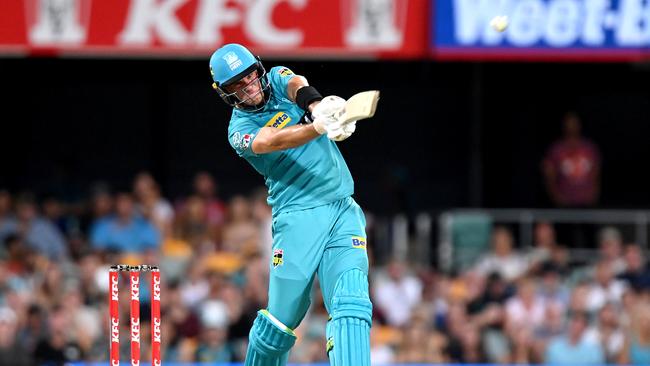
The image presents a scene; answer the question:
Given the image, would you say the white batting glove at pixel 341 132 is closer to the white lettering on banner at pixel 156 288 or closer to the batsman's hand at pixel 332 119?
the batsman's hand at pixel 332 119

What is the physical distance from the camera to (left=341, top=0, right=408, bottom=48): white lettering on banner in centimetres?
1348

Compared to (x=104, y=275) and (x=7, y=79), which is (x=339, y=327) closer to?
(x=104, y=275)

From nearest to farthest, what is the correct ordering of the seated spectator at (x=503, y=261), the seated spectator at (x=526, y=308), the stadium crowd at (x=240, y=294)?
the stadium crowd at (x=240, y=294) → the seated spectator at (x=526, y=308) → the seated spectator at (x=503, y=261)

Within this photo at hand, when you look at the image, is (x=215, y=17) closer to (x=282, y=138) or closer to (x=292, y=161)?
(x=292, y=161)

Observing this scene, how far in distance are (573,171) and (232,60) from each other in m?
9.02

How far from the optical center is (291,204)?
750cm

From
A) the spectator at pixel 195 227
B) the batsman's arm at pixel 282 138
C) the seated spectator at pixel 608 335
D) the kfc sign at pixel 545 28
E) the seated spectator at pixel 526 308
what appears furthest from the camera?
the spectator at pixel 195 227

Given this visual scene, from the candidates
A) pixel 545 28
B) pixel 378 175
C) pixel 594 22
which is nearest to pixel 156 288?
pixel 545 28

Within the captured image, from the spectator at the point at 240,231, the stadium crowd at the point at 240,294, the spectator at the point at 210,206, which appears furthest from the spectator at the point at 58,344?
the spectator at the point at 210,206

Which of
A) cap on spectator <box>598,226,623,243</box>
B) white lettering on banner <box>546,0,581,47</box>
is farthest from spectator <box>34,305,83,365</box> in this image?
cap on spectator <box>598,226,623,243</box>

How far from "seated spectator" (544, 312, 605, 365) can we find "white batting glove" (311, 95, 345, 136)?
6773 mm

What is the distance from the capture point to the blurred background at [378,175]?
507 inches

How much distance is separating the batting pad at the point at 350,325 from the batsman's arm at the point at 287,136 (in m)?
0.79

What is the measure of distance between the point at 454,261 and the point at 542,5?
10.2 feet
